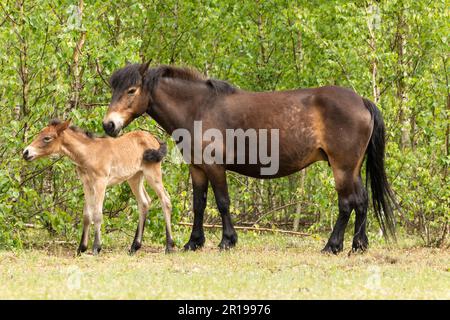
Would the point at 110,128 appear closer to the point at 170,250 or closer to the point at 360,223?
the point at 170,250

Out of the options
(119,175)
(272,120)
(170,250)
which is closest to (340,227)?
(272,120)

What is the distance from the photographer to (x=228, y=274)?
330 inches

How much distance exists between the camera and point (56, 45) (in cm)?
1154

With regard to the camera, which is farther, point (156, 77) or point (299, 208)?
point (299, 208)

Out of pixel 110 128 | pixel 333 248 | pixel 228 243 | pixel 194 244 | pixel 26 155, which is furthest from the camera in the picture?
pixel 194 244

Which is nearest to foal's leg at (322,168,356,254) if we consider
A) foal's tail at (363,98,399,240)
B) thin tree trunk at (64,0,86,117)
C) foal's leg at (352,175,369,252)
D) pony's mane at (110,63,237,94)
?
foal's leg at (352,175,369,252)

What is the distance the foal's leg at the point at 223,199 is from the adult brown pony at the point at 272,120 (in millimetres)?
13

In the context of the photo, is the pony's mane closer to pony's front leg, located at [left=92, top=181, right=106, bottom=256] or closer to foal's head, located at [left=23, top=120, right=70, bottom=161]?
foal's head, located at [left=23, top=120, right=70, bottom=161]

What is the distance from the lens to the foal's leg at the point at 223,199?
34.5 feet

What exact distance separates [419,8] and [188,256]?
5.97 meters

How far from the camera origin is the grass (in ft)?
23.4

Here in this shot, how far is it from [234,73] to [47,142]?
5608 millimetres
